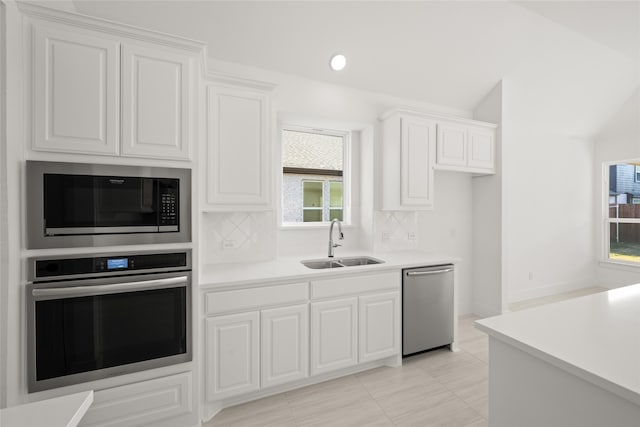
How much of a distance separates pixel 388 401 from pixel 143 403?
162 cm

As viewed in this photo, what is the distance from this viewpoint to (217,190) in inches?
86.7

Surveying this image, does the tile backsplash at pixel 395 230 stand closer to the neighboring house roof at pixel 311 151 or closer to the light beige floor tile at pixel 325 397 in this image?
the neighboring house roof at pixel 311 151

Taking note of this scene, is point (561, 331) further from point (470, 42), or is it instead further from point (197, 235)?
point (470, 42)

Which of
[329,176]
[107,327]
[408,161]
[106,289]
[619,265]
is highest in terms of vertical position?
[408,161]

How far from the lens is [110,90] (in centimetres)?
162

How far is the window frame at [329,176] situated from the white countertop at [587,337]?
82.9 inches

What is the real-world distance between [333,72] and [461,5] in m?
1.26

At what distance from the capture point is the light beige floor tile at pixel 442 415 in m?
1.88

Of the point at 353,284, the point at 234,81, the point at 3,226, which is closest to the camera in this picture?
the point at 3,226

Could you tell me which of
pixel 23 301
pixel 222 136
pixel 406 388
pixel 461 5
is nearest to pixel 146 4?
pixel 222 136

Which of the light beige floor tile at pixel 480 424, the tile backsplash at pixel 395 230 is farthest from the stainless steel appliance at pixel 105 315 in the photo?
the tile backsplash at pixel 395 230

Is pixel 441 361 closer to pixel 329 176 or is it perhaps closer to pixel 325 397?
pixel 325 397

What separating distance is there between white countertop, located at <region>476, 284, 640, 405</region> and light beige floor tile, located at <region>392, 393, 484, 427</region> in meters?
1.08

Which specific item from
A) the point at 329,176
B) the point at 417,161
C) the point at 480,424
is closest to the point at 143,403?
the point at 480,424
